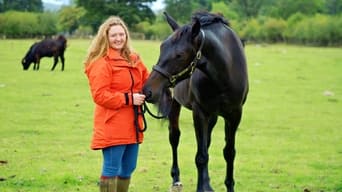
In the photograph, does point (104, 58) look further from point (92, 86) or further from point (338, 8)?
point (338, 8)

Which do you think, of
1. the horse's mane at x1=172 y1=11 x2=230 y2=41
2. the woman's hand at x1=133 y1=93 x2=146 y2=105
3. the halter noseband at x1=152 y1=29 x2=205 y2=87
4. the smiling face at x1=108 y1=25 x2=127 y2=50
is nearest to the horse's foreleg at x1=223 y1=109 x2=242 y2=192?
the horse's mane at x1=172 y1=11 x2=230 y2=41

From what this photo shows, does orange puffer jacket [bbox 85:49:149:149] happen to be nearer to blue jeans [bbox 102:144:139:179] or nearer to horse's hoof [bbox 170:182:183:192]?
blue jeans [bbox 102:144:139:179]

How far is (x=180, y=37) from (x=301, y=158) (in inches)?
199

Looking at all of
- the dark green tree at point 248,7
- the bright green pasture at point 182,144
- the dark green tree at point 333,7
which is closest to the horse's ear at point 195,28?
the bright green pasture at point 182,144

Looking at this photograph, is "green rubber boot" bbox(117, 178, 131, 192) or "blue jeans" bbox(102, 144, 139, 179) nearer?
"blue jeans" bbox(102, 144, 139, 179)

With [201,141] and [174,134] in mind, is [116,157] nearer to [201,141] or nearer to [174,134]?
[201,141]

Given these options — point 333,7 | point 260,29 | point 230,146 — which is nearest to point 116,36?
point 230,146

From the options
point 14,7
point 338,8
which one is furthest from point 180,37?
point 338,8

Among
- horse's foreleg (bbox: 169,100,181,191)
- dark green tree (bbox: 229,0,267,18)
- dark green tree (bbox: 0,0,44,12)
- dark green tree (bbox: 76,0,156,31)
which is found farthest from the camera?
dark green tree (bbox: 229,0,267,18)

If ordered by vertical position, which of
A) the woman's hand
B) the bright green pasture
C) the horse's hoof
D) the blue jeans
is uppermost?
the woman's hand

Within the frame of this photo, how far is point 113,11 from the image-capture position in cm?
7438

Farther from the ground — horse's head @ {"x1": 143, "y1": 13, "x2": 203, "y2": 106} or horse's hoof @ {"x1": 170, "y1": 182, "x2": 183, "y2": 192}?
horse's head @ {"x1": 143, "y1": 13, "x2": 203, "y2": 106}

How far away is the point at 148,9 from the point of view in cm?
7762

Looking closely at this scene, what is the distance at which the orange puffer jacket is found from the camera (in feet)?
16.5
